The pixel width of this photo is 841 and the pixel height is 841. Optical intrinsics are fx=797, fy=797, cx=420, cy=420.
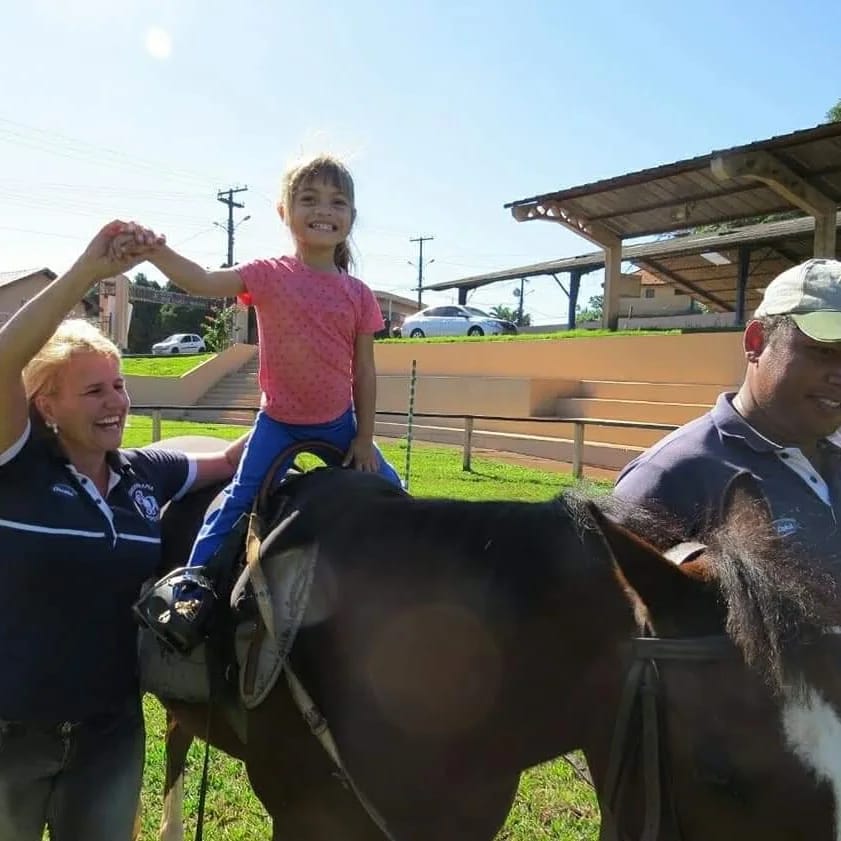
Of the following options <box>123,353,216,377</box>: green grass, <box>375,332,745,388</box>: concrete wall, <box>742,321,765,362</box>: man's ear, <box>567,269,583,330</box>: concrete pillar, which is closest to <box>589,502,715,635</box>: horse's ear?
<box>742,321,765,362</box>: man's ear

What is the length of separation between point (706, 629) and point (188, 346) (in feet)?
154

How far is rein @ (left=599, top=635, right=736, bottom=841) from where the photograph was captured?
132 centimetres

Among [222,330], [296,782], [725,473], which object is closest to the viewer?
[725,473]

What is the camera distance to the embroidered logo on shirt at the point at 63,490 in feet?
6.81

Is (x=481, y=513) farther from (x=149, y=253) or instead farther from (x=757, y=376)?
(x=149, y=253)

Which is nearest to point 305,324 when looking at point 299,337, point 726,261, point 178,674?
point 299,337

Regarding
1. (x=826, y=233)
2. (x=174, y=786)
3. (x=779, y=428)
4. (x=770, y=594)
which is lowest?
(x=174, y=786)

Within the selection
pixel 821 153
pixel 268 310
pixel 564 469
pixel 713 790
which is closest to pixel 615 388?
pixel 564 469

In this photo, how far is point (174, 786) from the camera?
3203 millimetres

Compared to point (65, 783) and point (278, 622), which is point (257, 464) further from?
point (65, 783)

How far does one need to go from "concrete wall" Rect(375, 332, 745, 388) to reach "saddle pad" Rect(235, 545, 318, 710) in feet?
42.9

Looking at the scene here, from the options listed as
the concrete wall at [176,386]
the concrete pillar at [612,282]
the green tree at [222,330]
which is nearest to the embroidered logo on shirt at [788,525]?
the concrete pillar at [612,282]

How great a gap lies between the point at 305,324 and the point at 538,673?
4.51 ft

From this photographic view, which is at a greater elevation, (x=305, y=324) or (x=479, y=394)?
(x=305, y=324)
